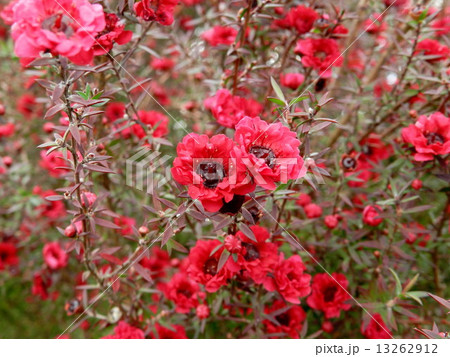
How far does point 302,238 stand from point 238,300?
35cm

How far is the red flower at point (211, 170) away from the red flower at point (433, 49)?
0.90 metres

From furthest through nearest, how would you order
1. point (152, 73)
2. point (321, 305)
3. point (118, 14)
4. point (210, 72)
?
point (152, 73)
point (210, 72)
point (321, 305)
point (118, 14)

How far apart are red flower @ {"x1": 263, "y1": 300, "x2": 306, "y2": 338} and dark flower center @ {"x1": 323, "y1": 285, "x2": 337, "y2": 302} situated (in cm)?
9

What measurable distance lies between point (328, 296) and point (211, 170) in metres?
0.63

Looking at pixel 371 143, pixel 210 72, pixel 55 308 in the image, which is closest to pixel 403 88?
pixel 371 143

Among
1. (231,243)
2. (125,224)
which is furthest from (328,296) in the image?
(125,224)

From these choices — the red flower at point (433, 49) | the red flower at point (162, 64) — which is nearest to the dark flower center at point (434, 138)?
the red flower at point (433, 49)

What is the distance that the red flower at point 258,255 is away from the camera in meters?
0.97

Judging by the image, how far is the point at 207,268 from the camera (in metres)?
1.06

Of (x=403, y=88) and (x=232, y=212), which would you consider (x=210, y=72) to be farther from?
(x=232, y=212)

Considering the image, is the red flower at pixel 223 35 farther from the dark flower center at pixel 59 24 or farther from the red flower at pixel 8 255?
the red flower at pixel 8 255

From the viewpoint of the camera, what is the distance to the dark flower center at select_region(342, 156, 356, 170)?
1285 mm
